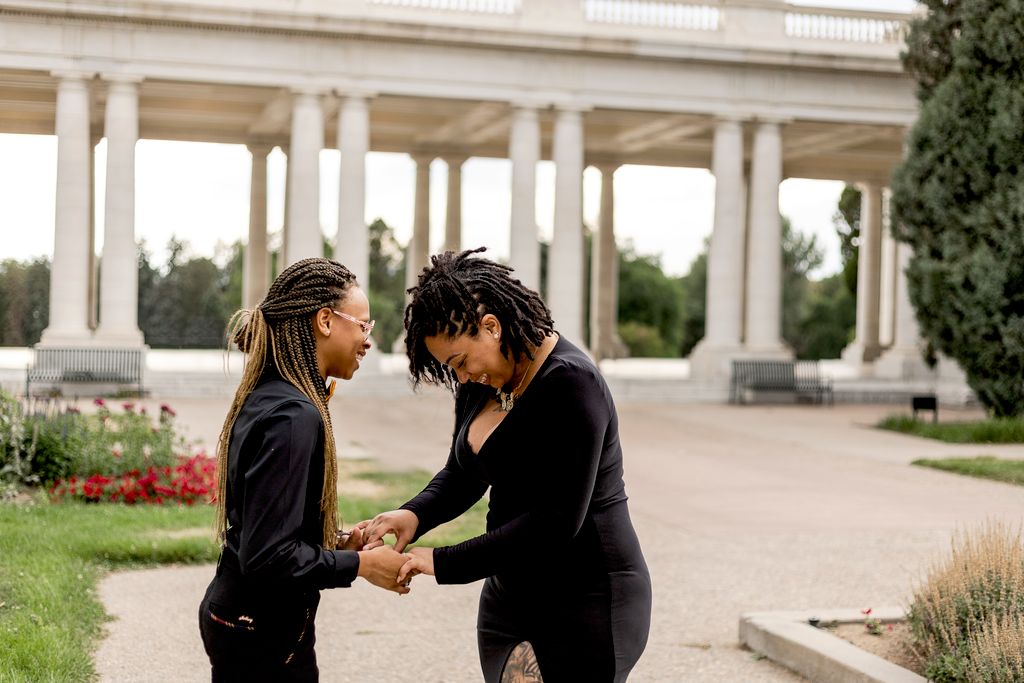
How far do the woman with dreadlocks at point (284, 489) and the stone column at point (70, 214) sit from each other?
98.7 ft

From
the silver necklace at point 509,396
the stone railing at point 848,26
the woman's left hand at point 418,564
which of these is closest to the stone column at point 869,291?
the stone railing at point 848,26

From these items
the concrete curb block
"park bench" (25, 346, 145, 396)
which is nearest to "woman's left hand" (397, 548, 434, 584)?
the concrete curb block

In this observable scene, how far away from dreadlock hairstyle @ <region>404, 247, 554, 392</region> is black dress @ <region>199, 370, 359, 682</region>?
0.51 m

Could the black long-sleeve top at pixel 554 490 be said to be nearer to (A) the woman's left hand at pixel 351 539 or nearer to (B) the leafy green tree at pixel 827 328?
(A) the woman's left hand at pixel 351 539

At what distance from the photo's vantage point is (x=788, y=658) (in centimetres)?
840

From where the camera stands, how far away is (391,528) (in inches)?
189

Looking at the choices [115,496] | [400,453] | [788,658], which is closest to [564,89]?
[400,453]

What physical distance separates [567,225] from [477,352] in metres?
32.6

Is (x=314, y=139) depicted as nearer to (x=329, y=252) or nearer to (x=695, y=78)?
(x=695, y=78)

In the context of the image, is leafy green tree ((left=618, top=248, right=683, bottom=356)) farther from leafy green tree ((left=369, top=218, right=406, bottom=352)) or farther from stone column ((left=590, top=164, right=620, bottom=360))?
stone column ((left=590, top=164, right=620, bottom=360))

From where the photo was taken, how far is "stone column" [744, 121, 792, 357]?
38000 mm

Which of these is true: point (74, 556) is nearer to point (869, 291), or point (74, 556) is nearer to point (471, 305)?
point (471, 305)

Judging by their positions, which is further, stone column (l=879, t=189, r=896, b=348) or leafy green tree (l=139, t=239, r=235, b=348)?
leafy green tree (l=139, t=239, r=235, b=348)

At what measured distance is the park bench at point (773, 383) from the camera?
115ft
